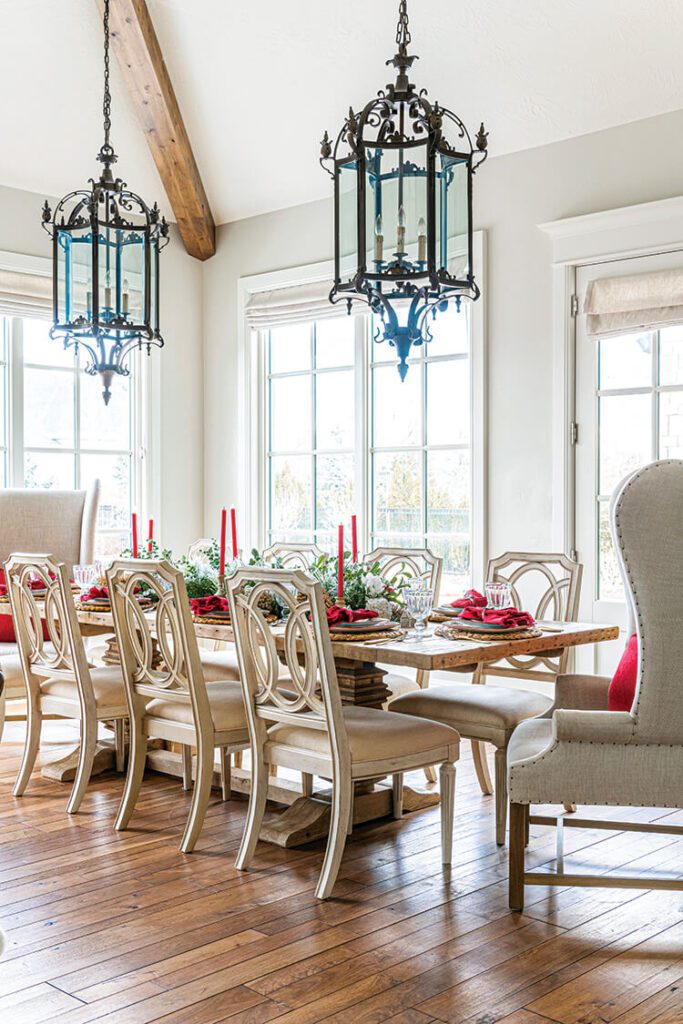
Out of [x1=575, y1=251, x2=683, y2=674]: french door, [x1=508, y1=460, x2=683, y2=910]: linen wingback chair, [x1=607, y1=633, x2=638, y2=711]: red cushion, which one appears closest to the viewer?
[x1=508, y1=460, x2=683, y2=910]: linen wingback chair

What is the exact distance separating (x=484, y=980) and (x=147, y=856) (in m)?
1.21

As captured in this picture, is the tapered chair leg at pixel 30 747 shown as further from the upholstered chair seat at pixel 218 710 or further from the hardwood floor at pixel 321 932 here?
the upholstered chair seat at pixel 218 710

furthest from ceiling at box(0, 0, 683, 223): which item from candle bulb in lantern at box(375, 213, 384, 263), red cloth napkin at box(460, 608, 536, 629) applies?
red cloth napkin at box(460, 608, 536, 629)

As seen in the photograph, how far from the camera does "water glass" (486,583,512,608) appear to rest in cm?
330

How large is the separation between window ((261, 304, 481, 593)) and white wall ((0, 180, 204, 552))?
20.2 inches

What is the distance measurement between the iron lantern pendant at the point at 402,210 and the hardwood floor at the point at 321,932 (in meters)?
1.54

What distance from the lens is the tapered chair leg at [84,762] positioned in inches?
139

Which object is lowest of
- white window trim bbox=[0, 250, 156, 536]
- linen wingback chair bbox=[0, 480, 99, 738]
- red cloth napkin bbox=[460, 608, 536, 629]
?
red cloth napkin bbox=[460, 608, 536, 629]

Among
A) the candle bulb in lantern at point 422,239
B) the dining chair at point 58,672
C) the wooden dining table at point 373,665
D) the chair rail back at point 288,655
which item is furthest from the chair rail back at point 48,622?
the candle bulb in lantern at point 422,239

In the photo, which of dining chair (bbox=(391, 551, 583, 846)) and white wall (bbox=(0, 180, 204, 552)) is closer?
dining chair (bbox=(391, 551, 583, 846))

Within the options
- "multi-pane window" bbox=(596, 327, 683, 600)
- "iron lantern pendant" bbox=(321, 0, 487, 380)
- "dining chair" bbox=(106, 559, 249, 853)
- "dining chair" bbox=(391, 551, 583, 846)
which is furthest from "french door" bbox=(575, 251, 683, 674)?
"dining chair" bbox=(106, 559, 249, 853)

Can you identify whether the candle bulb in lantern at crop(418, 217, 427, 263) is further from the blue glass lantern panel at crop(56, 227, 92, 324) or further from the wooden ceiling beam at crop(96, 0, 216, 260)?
the wooden ceiling beam at crop(96, 0, 216, 260)

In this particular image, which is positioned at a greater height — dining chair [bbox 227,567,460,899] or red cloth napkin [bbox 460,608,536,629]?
red cloth napkin [bbox 460,608,536,629]

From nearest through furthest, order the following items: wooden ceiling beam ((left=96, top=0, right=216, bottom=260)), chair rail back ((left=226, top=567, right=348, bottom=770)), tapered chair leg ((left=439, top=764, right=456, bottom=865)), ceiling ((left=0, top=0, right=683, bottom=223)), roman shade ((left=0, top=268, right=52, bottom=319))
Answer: chair rail back ((left=226, top=567, right=348, bottom=770)) → tapered chair leg ((left=439, top=764, right=456, bottom=865)) → ceiling ((left=0, top=0, right=683, bottom=223)) → wooden ceiling beam ((left=96, top=0, right=216, bottom=260)) → roman shade ((left=0, top=268, right=52, bottom=319))
